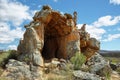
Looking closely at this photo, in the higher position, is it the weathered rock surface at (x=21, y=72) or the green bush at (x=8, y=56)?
the green bush at (x=8, y=56)

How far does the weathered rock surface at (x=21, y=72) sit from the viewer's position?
2306cm

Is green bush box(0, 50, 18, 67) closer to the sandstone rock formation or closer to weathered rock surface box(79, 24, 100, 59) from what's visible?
the sandstone rock formation

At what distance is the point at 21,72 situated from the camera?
23547mm

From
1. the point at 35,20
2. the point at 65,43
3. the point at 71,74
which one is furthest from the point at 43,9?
the point at 71,74

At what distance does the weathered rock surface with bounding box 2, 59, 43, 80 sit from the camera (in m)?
23.1

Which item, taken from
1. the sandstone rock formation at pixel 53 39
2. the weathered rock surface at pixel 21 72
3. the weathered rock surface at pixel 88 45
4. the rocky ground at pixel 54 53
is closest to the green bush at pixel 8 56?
the rocky ground at pixel 54 53

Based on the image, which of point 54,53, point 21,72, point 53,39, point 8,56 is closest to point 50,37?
point 53,39

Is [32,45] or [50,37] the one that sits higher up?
[50,37]

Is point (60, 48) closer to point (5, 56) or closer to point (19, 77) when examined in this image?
point (5, 56)

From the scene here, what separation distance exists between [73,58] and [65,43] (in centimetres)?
346

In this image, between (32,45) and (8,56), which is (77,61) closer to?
(32,45)

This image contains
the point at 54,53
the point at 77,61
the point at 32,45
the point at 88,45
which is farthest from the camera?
the point at 88,45

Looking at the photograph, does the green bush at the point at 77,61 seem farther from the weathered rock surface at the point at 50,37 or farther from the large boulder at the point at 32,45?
the large boulder at the point at 32,45

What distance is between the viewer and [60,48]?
1261 inches
